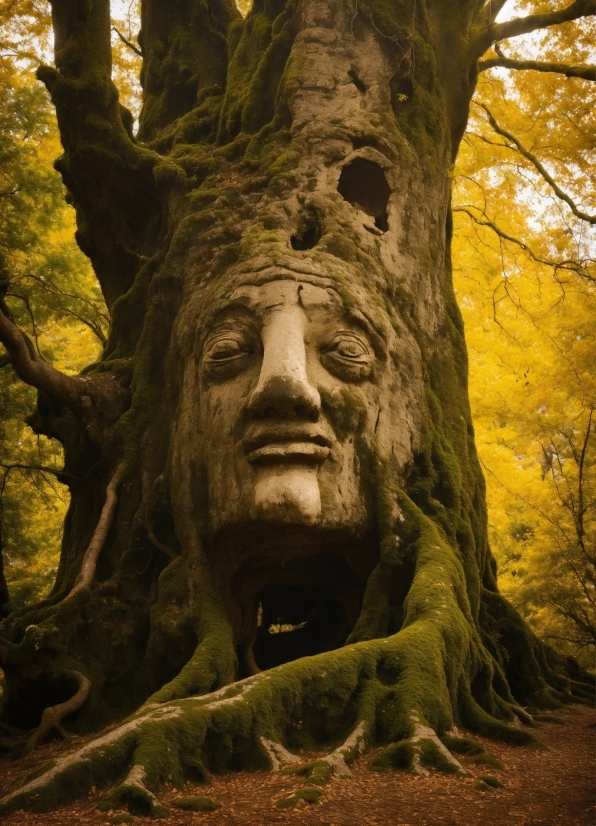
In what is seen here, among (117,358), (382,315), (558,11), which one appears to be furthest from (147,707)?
(558,11)

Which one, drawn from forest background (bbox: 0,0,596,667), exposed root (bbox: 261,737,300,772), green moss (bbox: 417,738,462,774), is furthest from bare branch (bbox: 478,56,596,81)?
exposed root (bbox: 261,737,300,772)

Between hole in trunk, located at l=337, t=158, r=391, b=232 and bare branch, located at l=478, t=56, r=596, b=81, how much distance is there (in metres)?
4.14

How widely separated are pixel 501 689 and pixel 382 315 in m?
4.25

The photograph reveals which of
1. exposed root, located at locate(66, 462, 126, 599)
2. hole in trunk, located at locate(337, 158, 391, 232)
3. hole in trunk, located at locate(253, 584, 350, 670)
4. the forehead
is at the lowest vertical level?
hole in trunk, located at locate(253, 584, 350, 670)

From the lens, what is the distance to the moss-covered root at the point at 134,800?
4375 mm

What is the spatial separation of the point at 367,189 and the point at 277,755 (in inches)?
282

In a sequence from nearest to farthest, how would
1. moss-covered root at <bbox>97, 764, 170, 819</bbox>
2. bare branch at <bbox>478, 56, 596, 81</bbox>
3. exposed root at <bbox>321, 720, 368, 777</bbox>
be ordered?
moss-covered root at <bbox>97, 764, 170, 819</bbox> → exposed root at <bbox>321, 720, 368, 777</bbox> → bare branch at <bbox>478, 56, 596, 81</bbox>

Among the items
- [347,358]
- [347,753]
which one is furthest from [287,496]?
[347,753]

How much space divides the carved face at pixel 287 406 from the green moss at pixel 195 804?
120 inches

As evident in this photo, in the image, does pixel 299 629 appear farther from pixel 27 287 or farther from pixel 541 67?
pixel 541 67

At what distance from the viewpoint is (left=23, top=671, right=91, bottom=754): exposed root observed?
23.8ft

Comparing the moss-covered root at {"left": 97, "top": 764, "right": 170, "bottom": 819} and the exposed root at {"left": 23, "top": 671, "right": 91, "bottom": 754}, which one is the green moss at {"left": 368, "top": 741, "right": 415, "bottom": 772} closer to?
the moss-covered root at {"left": 97, "top": 764, "right": 170, "bottom": 819}

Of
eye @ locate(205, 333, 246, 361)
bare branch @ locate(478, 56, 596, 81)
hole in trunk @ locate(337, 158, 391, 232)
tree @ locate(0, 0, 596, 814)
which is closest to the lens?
tree @ locate(0, 0, 596, 814)

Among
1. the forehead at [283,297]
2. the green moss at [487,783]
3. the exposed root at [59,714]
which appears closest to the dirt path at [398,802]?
the green moss at [487,783]
